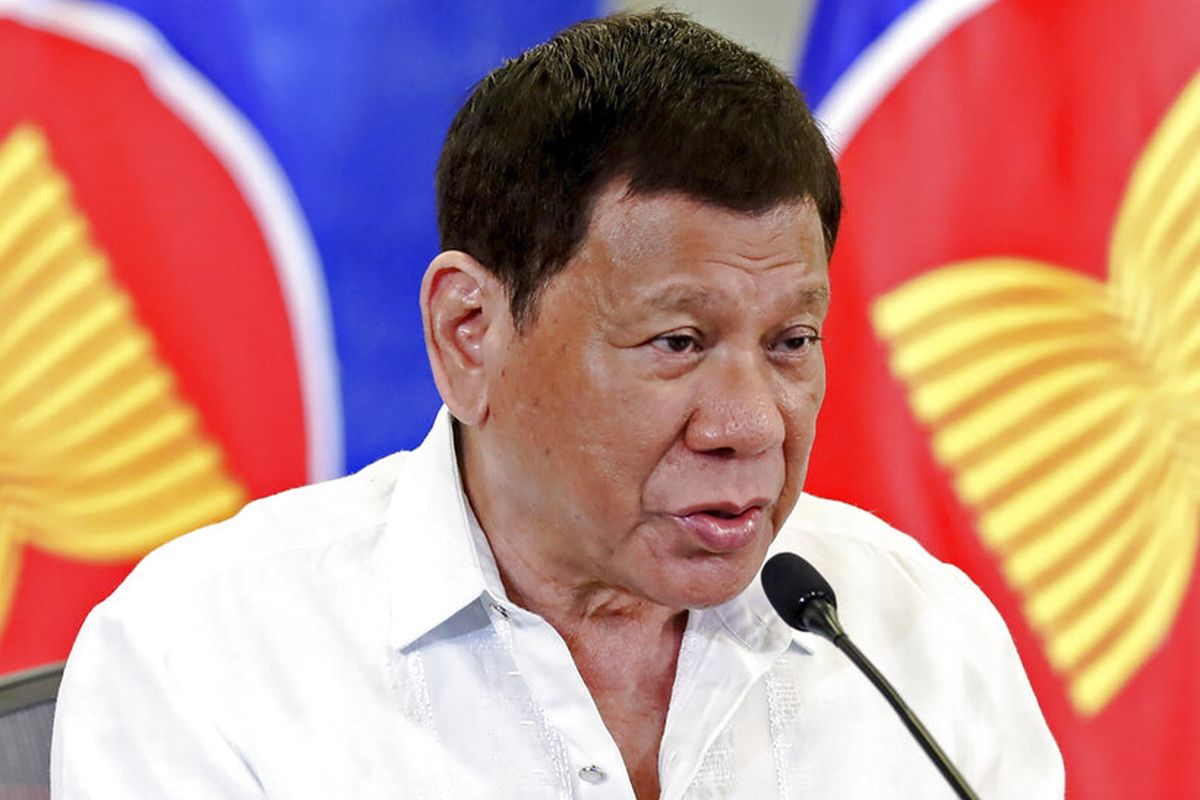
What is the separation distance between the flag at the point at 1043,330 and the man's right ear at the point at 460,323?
109 cm

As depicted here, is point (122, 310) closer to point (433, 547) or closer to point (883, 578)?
point (433, 547)

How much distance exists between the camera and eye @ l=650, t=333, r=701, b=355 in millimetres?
1247

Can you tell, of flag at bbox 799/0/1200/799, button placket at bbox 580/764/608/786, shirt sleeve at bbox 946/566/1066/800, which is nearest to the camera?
button placket at bbox 580/764/608/786

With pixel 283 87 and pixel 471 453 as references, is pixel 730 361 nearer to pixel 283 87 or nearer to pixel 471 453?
pixel 471 453

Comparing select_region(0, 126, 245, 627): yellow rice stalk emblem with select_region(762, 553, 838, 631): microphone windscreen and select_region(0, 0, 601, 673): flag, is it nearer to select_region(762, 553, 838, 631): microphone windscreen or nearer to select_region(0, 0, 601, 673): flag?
select_region(0, 0, 601, 673): flag

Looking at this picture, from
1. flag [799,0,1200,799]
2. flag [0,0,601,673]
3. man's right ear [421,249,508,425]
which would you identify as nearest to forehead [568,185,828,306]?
man's right ear [421,249,508,425]

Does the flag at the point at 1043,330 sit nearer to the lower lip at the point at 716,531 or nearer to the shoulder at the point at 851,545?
the shoulder at the point at 851,545

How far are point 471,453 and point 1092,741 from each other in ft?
4.86

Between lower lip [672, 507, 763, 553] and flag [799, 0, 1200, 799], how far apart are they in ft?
3.70

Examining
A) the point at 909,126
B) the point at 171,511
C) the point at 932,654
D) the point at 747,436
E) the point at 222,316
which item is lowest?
the point at 932,654

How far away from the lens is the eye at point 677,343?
1.25 metres

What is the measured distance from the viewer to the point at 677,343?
125cm

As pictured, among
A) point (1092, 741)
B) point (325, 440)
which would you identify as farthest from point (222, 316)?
point (1092, 741)

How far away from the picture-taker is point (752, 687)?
4.80 ft
